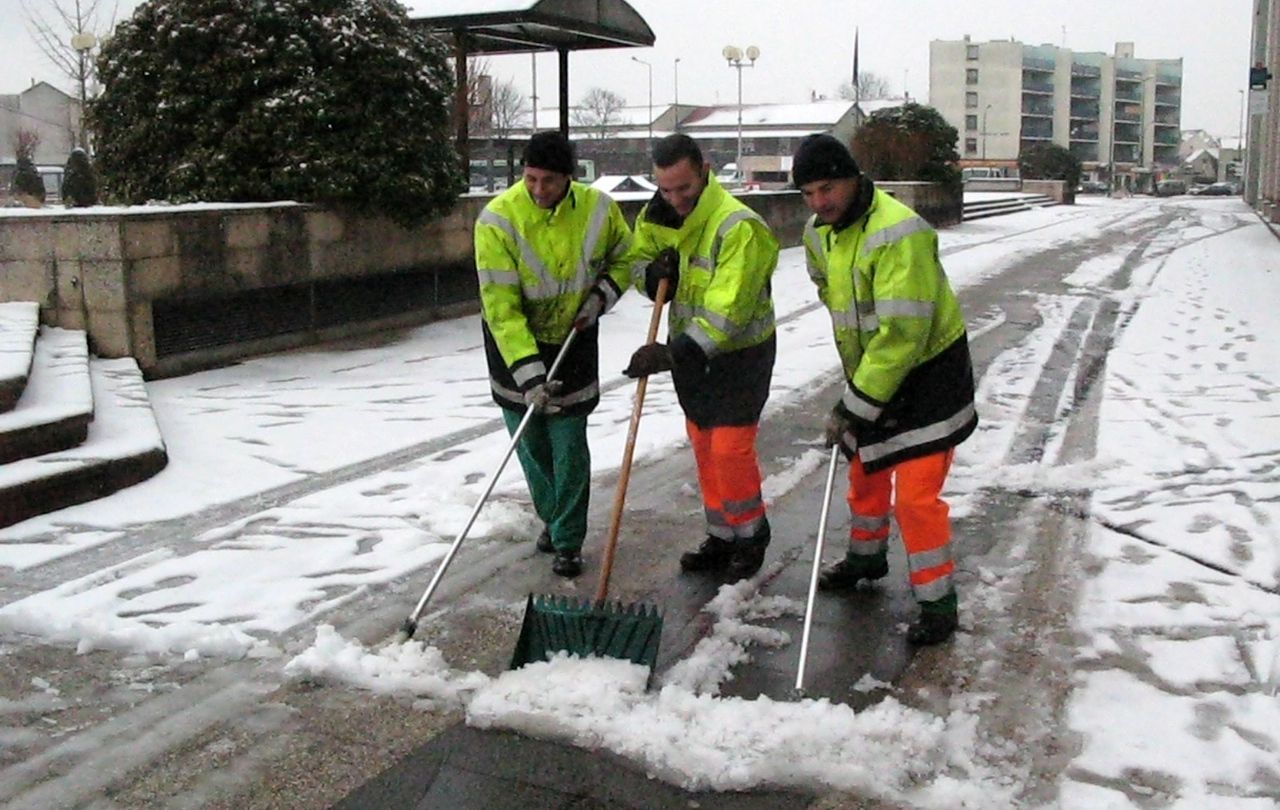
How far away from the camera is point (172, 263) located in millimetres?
9477

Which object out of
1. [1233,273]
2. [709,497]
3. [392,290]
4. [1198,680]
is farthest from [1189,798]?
[1233,273]

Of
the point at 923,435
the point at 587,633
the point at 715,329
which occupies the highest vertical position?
the point at 715,329

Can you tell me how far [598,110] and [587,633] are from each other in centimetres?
8463

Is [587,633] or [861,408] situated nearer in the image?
[587,633]

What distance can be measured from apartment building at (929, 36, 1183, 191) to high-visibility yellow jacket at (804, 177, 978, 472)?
105m

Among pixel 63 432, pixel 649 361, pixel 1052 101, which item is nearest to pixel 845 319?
pixel 649 361

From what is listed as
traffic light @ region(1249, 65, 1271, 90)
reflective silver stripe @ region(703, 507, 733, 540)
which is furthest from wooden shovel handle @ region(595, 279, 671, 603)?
traffic light @ region(1249, 65, 1271, 90)

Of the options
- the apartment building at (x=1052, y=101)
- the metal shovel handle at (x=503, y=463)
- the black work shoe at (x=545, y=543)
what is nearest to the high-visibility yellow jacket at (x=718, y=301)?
the metal shovel handle at (x=503, y=463)

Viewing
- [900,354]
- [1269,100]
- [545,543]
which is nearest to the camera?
[900,354]

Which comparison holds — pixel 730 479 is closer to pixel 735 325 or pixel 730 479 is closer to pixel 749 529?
pixel 749 529

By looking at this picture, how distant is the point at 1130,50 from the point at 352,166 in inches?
5032

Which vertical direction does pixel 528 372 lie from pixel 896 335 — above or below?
below

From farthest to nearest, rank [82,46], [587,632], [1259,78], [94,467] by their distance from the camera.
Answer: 1. [1259,78]
2. [82,46]
3. [94,467]
4. [587,632]

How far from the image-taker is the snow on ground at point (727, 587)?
369 cm
